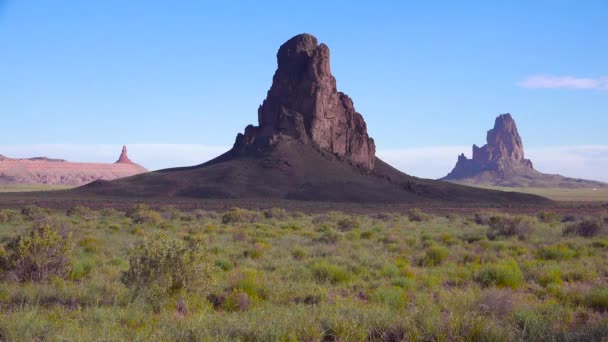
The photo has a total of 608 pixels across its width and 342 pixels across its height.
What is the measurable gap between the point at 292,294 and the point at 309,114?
102 meters

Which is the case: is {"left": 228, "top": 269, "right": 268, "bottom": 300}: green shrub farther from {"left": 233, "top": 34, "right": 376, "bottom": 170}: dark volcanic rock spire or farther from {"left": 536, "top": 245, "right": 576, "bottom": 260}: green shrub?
{"left": 233, "top": 34, "right": 376, "bottom": 170}: dark volcanic rock spire

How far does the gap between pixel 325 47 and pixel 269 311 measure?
11418 cm

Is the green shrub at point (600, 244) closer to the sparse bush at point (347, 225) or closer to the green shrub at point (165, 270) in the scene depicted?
the sparse bush at point (347, 225)

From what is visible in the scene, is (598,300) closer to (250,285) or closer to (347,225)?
(250,285)

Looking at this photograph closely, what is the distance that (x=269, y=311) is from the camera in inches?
345

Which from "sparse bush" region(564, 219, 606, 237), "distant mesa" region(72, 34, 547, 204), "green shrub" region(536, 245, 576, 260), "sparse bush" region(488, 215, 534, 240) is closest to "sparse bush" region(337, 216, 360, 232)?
"sparse bush" region(488, 215, 534, 240)

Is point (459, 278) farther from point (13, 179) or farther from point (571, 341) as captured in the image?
point (13, 179)

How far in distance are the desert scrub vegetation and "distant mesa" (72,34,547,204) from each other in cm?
6908

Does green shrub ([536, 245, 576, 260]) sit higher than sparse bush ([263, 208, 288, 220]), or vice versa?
green shrub ([536, 245, 576, 260])

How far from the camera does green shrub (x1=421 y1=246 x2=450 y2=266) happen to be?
15485 mm

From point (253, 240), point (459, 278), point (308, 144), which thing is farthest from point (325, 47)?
point (459, 278)

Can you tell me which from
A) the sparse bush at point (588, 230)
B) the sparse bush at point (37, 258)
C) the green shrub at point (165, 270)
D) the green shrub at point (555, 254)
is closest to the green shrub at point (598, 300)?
the green shrub at point (555, 254)

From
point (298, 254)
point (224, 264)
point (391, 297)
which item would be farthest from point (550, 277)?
point (224, 264)

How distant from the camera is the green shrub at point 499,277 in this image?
1209 centimetres
